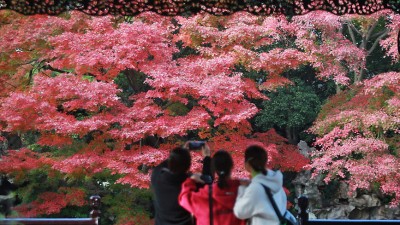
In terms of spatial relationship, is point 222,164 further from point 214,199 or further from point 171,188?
point 171,188

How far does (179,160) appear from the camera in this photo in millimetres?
2766

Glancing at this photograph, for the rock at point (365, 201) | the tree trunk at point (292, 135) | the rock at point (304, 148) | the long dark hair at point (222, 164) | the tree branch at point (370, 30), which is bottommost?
the rock at point (365, 201)

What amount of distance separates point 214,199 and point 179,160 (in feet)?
0.77

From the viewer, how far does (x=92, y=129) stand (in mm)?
7180

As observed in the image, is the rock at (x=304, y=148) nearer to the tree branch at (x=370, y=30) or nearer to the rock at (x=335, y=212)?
the rock at (x=335, y=212)

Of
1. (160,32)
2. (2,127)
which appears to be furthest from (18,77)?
(160,32)

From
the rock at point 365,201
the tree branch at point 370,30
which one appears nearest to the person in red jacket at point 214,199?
the rock at point 365,201

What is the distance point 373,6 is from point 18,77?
5.93 m

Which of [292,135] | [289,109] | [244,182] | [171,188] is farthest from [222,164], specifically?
[292,135]

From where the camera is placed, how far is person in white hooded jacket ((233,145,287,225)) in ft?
8.71

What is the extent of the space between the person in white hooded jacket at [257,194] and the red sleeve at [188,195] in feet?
0.64

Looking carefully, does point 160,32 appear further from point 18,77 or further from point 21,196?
point 21,196

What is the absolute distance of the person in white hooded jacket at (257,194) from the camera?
266 centimetres

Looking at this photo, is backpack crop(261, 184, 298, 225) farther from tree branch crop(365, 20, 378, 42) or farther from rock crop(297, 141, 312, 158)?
tree branch crop(365, 20, 378, 42)
